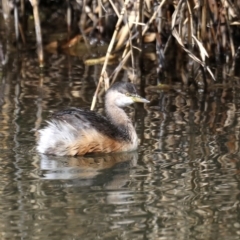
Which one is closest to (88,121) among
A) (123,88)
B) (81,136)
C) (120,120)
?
(81,136)

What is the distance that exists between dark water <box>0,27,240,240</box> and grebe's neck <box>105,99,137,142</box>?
136 millimetres

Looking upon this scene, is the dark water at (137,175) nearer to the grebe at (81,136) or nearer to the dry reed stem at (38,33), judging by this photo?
the grebe at (81,136)

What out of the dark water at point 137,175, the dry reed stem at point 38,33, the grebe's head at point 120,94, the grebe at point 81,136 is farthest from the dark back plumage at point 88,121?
the dry reed stem at point 38,33

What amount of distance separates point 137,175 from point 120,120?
98 cm

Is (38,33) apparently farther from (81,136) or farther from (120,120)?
(81,136)

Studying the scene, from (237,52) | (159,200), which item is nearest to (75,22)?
(237,52)

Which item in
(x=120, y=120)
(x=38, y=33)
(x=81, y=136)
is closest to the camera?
(x=81, y=136)

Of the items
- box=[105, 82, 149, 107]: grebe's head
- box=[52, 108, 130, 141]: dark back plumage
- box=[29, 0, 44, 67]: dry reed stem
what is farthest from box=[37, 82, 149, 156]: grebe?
box=[29, 0, 44, 67]: dry reed stem

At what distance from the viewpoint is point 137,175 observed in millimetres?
5219

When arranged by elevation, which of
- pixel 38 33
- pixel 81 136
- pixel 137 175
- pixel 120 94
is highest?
pixel 38 33

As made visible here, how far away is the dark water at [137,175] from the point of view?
14.1 ft

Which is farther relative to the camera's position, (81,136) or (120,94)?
(120,94)

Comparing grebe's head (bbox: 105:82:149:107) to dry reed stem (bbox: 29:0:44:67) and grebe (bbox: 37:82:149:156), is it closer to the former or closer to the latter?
grebe (bbox: 37:82:149:156)

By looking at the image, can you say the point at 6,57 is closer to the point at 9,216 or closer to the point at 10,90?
the point at 10,90
